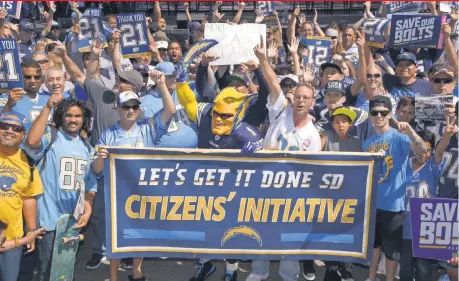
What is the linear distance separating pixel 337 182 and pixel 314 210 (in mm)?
337

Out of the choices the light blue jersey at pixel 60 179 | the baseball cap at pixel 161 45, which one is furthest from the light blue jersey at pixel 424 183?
the baseball cap at pixel 161 45

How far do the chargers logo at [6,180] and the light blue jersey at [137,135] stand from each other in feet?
3.42

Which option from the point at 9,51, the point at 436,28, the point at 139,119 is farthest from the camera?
the point at 436,28

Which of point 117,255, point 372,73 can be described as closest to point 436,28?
point 372,73

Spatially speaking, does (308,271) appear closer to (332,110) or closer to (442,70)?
(332,110)

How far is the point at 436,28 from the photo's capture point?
367 inches

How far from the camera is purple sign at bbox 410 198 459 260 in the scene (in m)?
5.63

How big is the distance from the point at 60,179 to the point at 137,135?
872 mm

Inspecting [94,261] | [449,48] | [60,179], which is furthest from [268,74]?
[449,48]

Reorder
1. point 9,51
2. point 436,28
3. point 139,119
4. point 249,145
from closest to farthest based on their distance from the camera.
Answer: point 249,145
point 9,51
point 139,119
point 436,28

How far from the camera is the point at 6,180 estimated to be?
5660 mm

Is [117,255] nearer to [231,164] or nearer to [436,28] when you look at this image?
[231,164]

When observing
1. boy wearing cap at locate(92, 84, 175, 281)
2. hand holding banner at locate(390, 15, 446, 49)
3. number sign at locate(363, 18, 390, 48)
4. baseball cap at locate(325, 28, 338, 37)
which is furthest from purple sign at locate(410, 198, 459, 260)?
baseball cap at locate(325, 28, 338, 37)

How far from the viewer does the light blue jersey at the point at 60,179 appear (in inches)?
241
